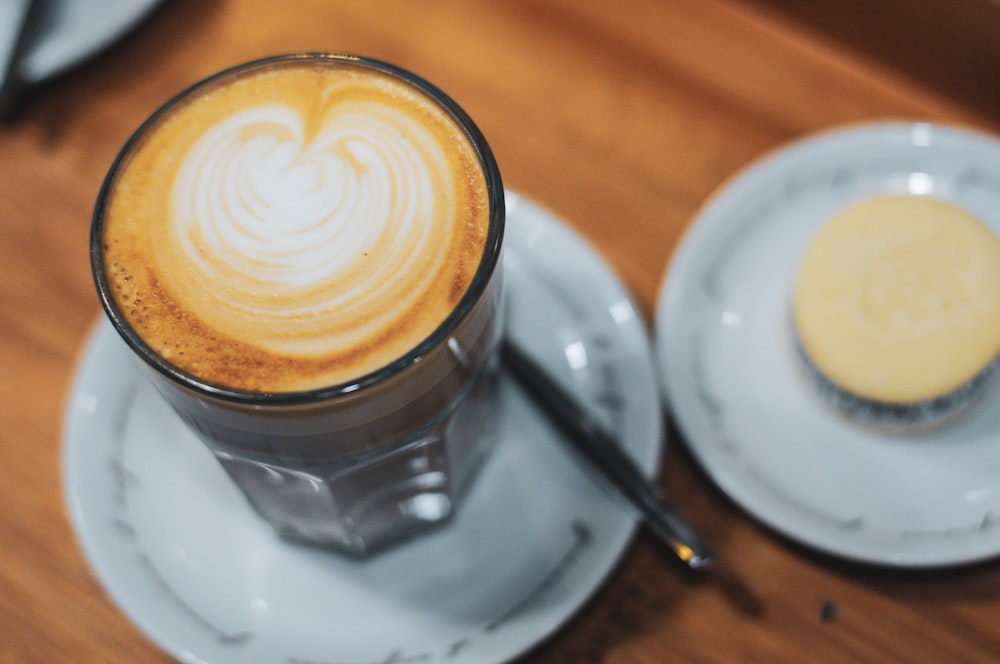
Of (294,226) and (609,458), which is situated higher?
(294,226)

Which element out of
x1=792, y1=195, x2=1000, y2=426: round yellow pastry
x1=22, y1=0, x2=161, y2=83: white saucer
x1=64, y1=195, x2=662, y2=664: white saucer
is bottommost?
x1=64, y1=195, x2=662, y2=664: white saucer

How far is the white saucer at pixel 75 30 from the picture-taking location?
32.1 inches

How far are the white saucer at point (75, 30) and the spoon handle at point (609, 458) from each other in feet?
1.55

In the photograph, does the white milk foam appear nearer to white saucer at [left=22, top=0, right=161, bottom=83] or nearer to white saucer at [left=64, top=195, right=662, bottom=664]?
white saucer at [left=64, top=195, right=662, bottom=664]

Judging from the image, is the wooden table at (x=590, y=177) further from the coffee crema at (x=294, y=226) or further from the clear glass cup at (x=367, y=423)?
the coffee crema at (x=294, y=226)

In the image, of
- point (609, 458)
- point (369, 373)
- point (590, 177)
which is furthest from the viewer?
point (590, 177)

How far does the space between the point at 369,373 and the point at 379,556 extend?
244 mm

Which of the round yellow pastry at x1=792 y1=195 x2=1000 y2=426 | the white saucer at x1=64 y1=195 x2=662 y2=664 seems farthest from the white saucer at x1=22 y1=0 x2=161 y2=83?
the round yellow pastry at x1=792 y1=195 x2=1000 y2=426

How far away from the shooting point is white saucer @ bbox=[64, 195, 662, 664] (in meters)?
0.62

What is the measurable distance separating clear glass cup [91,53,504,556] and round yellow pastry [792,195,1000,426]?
0.27 meters

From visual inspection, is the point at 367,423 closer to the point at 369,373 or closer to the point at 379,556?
the point at 369,373

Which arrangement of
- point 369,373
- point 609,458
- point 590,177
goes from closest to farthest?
point 369,373, point 609,458, point 590,177

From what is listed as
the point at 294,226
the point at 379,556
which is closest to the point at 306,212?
the point at 294,226

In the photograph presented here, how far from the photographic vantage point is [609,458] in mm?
652
